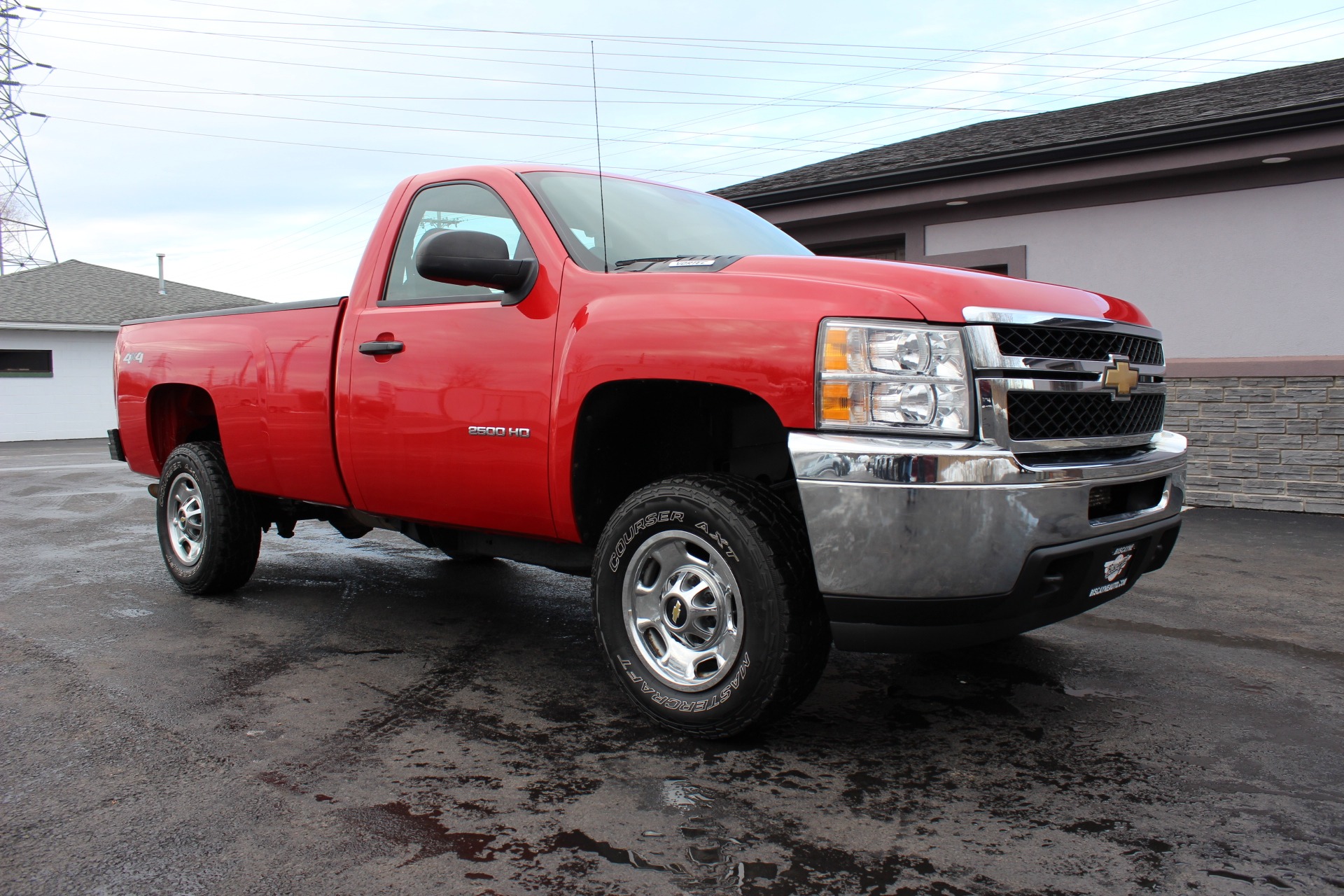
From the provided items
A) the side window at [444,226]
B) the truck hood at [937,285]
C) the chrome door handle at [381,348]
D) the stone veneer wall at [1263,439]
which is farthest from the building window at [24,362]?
the truck hood at [937,285]

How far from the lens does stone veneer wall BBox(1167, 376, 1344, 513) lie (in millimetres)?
8625

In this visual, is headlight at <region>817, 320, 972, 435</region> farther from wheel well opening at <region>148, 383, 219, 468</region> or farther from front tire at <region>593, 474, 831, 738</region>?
wheel well opening at <region>148, 383, 219, 468</region>

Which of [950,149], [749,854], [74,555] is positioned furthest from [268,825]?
[950,149]

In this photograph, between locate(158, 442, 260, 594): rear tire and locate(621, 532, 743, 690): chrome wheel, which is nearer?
locate(621, 532, 743, 690): chrome wheel

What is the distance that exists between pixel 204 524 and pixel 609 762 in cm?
336

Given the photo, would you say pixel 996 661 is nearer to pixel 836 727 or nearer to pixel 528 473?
pixel 836 727

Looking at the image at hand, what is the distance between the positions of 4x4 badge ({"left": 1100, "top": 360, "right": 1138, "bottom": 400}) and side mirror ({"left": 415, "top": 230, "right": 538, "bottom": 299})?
2031 millimetres

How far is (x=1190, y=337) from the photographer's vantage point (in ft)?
32.4

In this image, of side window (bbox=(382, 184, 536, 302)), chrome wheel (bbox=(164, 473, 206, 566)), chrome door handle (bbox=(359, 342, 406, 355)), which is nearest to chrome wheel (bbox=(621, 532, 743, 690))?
side window (bbox=(382, 184, 536, 302))

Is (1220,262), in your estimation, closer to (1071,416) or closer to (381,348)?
(1071,416)

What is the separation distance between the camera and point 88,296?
3272 cm

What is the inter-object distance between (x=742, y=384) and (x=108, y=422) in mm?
32526

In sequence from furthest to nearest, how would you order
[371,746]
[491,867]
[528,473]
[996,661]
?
[996,661]
[528,473]
[371,746]
[491,867]

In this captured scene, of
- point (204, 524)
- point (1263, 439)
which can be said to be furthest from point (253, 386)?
point (1263, 439)
